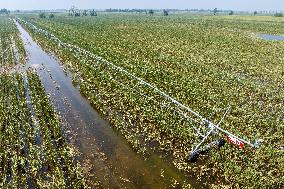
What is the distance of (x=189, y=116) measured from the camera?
62.3 ft

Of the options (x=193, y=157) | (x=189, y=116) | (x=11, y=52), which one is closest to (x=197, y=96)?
(x=189, y=116)

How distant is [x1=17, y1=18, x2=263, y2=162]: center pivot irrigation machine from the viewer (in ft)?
48.8

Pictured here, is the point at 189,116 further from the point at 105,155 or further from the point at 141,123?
the point at 105,155

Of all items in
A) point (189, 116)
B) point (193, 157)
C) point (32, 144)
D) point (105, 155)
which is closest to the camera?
point (193, 157)

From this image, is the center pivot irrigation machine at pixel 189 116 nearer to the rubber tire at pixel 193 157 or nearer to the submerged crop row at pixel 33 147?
the rubber tire at pixel 193 157

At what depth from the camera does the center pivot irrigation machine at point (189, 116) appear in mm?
14883

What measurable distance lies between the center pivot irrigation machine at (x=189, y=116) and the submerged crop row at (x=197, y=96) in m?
0.17

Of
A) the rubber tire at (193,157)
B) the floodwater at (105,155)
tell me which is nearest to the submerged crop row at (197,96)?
the rubber tire at (193,157)

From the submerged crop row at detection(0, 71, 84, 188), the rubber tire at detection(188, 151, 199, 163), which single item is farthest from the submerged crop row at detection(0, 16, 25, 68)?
the rubber tire at detection(188, 151, 199, 163)

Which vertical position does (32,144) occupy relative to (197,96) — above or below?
below

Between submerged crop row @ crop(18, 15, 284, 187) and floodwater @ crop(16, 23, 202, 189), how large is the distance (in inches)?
26.2

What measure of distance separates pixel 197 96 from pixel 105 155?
9.13 m

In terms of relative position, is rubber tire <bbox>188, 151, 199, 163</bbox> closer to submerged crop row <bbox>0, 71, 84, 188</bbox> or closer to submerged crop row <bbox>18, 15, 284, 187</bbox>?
submerged crop row <bbox>18, 15, 284, 187</bbox>

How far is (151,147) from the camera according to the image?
16.1 meters
